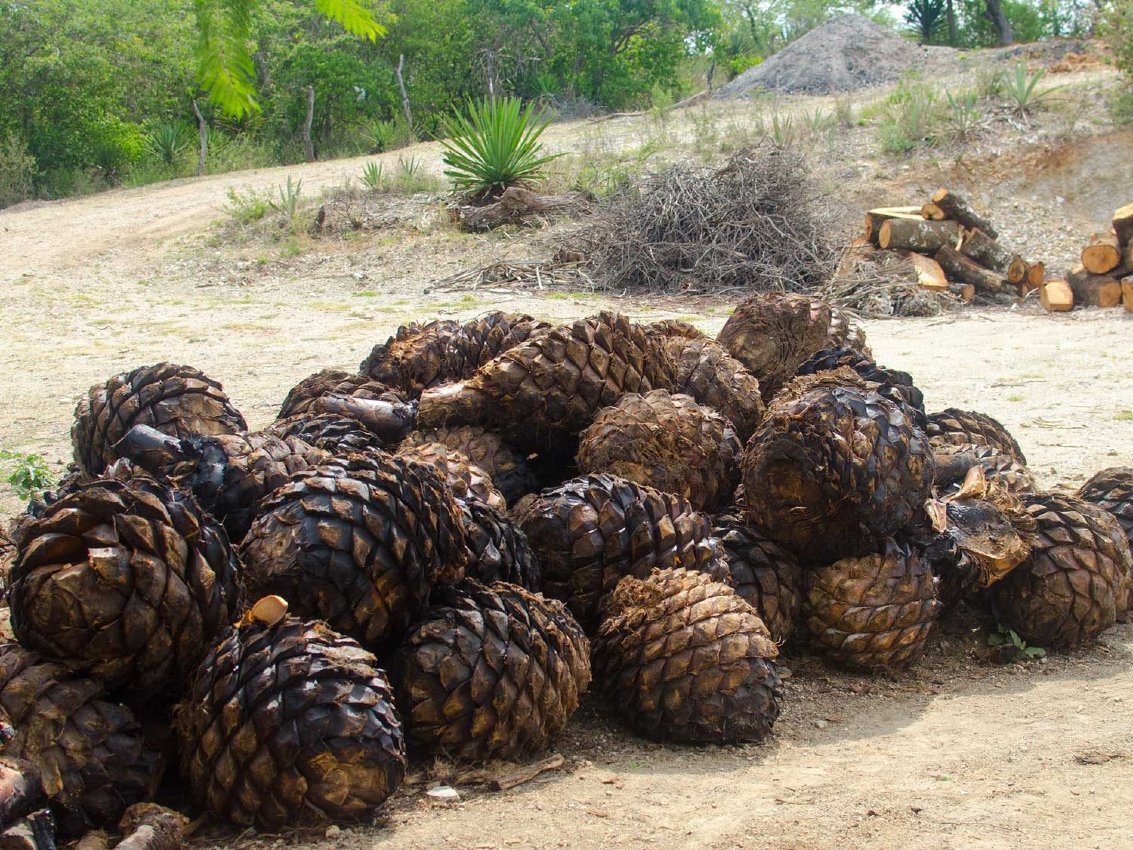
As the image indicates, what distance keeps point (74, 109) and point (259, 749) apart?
26.1m

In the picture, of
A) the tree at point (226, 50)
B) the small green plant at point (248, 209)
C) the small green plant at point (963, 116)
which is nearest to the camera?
the tree at point (226, 50)

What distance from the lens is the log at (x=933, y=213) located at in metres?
12.8

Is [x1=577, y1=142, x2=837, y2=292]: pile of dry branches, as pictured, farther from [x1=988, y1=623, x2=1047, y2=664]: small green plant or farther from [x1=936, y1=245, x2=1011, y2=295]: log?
[x1=988, y1=623, x2=1047, y2=664]: small green plant

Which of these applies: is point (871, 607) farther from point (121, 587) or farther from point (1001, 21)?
point (1001, 21)

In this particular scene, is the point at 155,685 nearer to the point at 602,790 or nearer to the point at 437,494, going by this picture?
the point at 437,494

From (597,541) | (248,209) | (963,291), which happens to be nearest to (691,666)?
(597,541)

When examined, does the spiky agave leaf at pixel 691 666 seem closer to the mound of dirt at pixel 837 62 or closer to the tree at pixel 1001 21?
the mound of dirt at pixel 837 62

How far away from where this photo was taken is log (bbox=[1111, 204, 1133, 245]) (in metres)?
11.6

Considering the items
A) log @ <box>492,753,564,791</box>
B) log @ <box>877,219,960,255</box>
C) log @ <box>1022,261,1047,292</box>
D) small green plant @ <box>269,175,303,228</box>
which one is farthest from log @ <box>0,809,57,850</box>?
small green plant @ <box>269,175,303,228</box>

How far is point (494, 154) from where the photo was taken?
50.1 feet

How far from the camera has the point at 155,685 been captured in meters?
2.22

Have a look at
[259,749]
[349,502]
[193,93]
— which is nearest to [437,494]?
[349,502]

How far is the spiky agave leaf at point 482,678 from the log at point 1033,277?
1127cm

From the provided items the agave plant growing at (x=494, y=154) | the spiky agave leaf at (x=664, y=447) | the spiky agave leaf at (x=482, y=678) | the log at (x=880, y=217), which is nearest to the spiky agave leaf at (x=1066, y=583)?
the spiky agave leaf at (x=664, y=447)
